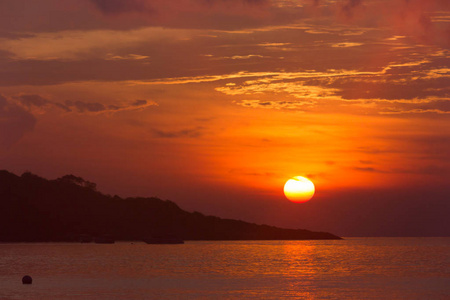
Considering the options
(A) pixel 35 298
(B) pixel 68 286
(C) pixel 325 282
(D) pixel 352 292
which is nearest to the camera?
(A) pixel 35 298

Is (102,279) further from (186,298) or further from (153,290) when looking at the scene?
(186,298)

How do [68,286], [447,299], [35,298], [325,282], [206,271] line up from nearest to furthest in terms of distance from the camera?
[35,298] < [447,299] < [68,286] < [325,282] < [206,271]

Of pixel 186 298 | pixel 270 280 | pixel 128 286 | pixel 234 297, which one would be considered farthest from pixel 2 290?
pixel 270 280

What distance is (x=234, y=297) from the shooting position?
86500 millimetres

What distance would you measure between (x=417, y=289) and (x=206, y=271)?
4927cm

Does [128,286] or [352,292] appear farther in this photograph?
[128,286]

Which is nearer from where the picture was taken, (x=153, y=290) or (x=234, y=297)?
(x=234, y=297)

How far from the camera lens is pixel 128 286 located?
10356 centimetres

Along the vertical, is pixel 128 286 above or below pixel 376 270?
below

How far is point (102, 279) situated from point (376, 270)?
61.3 metres

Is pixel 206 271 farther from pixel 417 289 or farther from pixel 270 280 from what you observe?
pixel 417 289

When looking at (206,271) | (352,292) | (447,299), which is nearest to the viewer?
(447,299)

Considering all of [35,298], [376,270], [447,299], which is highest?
[376,270]

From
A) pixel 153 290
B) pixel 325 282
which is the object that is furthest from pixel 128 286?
pixel 325 282
